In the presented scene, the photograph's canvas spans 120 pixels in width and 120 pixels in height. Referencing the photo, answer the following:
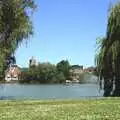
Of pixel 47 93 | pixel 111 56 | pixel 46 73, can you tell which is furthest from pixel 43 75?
pixel 111 56

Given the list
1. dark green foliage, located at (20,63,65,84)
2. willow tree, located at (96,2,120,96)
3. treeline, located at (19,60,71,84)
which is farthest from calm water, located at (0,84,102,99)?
treeline, located at (19,60,71,84)

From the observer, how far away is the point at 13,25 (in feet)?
129

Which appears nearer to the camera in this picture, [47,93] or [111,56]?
[111,56]

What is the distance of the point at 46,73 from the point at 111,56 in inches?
2997

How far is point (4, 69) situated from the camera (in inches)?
1645

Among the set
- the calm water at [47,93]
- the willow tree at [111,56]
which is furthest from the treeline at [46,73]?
the willow tree at [111,56]

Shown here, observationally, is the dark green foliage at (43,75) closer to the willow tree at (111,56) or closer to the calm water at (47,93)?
the calm water at (47,93)

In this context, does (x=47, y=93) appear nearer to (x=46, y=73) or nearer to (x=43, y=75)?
(x=43, y=75)

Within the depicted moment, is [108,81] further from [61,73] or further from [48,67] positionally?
[61,73]

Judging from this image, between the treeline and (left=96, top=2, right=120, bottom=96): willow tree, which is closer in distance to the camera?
(left=96, top=2, right=120, bottom=96): willow tree

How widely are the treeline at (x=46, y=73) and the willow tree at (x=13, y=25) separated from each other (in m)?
73.8

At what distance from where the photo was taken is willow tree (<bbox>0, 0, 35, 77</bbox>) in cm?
3866

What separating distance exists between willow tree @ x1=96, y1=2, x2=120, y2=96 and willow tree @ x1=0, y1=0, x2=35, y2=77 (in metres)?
6.82

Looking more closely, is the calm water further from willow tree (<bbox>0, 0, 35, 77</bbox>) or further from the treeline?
the treeline
